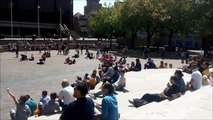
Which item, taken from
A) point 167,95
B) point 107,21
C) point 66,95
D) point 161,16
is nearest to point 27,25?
point 107,21

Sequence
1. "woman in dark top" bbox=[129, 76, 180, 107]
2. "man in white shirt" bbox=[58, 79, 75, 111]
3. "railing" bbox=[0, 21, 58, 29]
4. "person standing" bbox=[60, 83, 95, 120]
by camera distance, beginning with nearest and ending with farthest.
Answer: "person standing" bbox=[60, 83, 95, 120]
"man in white shirt" bbox=[58, 79, 75, 111]
"woman in dark top" bbox=[129, 76, 180, 107]
"railing" bbox=[0, 21, 58, 29]

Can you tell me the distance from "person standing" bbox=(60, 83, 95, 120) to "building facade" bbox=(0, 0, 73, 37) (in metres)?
72.2

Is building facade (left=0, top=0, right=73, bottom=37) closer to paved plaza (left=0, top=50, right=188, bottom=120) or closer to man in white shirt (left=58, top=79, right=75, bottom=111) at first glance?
paved plaza (left=0, top=50, right=188, bottom=120)

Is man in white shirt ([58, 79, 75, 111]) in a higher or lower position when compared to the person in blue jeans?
lower

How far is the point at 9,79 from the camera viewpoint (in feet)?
88.1

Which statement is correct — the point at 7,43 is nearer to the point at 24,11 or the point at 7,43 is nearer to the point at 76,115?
the point at 24,11

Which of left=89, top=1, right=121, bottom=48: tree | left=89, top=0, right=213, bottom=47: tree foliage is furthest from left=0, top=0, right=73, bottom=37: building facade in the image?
left=89, top=0, right=213, bottom=47: tree foliage

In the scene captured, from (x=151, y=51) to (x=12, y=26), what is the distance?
3375cm

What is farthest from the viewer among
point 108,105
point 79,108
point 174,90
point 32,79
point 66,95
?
point 32,79

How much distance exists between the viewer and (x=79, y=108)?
Result: 6223 mm

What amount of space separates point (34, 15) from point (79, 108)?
8094 cm

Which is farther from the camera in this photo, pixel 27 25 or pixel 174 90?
pixel 27 25

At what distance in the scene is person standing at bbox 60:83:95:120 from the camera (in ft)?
20.2

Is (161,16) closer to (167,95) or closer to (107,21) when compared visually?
(107,21)
